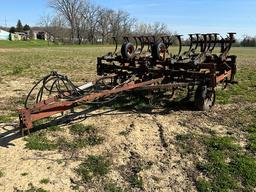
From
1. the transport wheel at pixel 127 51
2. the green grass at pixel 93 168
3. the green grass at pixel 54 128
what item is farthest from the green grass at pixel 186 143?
the transport wheel at pixel 127 51

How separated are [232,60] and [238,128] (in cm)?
366

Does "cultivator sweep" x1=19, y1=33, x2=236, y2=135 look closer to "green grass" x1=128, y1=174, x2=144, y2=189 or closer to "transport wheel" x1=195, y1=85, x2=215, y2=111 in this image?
"transport wheel" x1=195, y1=85, x2=215, y2=111

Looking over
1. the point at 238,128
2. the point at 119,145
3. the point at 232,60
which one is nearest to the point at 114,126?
the point at 119,145

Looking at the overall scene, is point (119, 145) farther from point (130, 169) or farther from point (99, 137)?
point (130, 169)

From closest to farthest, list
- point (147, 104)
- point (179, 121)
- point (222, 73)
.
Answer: point (179, 121), point (147, 104), point (222, 73)

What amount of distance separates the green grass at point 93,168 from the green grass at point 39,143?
0.77m

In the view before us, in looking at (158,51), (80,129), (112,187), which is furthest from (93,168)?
(158,51)

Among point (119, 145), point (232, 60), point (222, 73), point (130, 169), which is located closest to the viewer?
point (130, 169)

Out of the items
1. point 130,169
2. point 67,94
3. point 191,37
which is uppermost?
point 191,37

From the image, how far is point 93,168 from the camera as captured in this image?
191 inches

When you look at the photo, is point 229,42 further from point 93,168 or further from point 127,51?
point 93,168

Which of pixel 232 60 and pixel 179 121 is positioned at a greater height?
pixel 232 60

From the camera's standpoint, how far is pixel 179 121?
23.2 ft

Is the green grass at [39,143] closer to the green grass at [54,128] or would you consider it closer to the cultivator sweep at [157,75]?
the green grass at [54,128]
